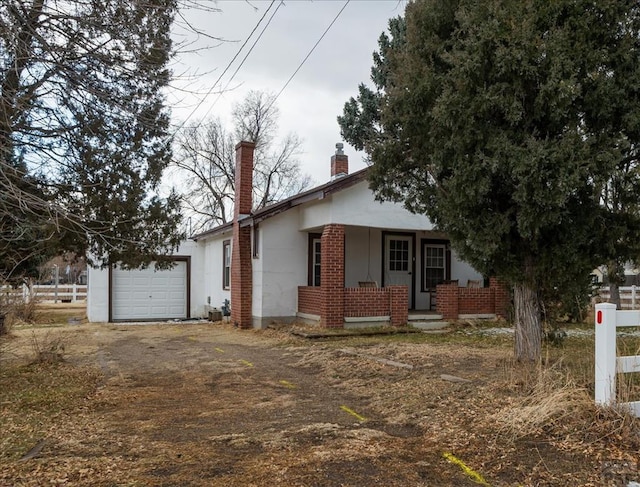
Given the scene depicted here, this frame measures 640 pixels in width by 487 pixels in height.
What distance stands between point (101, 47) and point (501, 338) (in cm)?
1018

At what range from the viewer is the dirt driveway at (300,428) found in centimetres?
414

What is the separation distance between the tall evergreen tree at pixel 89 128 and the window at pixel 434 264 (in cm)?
1008

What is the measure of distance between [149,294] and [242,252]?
21.3ft

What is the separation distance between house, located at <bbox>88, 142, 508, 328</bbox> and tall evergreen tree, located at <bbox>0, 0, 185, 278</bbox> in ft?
17.2

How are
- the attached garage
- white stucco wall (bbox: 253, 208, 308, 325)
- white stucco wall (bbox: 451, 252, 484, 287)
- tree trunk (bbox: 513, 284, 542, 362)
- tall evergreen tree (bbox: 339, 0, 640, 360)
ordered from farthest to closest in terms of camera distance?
the attached garage < white stucco wall (bbox: 451, 252, 484, 287) < white stucco wall (bbox: 253, 208, 308, 325) < tree trunk (bbox: 513, 284, 542, 362) < tall evergreen tree (bbox: 339, 0, 640, 360)

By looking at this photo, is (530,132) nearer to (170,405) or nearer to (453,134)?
(453,134)

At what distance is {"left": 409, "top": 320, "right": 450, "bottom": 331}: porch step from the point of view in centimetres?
1432

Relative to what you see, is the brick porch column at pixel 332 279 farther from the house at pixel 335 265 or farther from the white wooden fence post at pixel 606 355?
the white wooden fence post at pixel 606 355

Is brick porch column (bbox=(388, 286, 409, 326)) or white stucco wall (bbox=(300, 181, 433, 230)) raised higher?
white stucco wall (bbox=(300, 181, 433, 230))

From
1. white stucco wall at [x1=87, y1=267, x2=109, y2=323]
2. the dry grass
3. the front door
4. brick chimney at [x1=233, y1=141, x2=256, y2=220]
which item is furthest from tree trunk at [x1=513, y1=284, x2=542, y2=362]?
white stucco wall at [x1=87, y1=267, x2=109, y2=323]

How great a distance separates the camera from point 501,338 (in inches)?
483

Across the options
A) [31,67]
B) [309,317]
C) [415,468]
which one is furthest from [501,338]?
[31,67]

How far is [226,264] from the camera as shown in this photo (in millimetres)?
18703

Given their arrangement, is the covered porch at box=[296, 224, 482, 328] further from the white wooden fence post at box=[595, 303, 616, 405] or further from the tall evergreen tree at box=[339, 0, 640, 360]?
the white wooden fence post at box=[595, 303, 616, 405]
